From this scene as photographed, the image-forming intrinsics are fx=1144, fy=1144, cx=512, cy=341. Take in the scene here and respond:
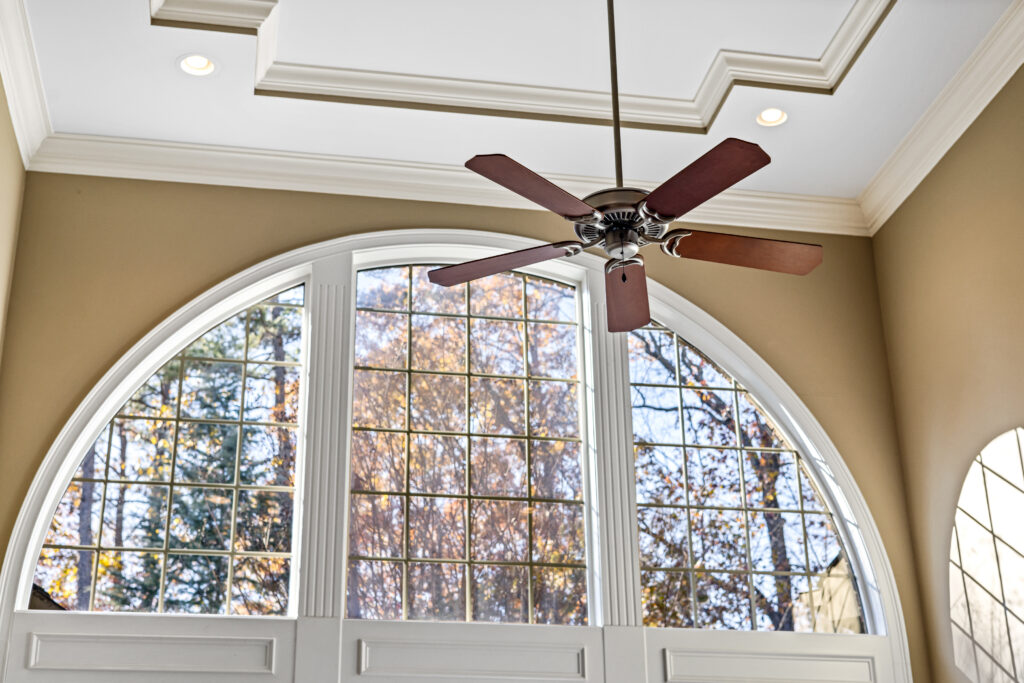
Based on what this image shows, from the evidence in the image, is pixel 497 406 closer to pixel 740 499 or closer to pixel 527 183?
pixel 740 499

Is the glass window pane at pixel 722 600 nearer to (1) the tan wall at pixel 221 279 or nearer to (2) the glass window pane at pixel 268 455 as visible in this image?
(1) the tan wall at pixel 221 279

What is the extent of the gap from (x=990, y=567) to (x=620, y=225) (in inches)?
84.0

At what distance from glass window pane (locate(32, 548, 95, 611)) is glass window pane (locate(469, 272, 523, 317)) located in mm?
1853

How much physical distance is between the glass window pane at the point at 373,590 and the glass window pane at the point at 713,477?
130cm

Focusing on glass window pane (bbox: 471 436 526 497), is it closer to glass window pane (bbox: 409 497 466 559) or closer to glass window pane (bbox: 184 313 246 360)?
glass window pane (bbox: 409 497 466 559)

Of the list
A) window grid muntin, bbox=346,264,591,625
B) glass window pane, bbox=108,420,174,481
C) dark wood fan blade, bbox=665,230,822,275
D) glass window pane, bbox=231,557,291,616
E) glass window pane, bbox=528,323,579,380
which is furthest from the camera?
glass window pane, bbox=528,323,579,380

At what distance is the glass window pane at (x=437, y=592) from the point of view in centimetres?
443

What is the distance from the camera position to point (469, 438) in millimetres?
4742

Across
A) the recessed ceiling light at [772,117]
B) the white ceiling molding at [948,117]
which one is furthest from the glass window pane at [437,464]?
the white ceiling molding at [948,117]

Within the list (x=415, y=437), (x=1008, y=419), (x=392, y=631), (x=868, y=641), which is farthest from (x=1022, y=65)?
(x=392, y=631)

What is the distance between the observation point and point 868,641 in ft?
15.1

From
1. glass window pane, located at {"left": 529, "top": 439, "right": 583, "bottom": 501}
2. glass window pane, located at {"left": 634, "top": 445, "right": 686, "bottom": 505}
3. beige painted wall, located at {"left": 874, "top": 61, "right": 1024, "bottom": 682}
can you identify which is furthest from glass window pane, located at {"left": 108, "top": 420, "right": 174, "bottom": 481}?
beige painted wall, located at {"left": 874, "top": 61, "right": 1024, "bottom": 682}

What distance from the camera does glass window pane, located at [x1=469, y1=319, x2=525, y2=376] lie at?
16.0ft

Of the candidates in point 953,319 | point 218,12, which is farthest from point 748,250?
point 218,12
